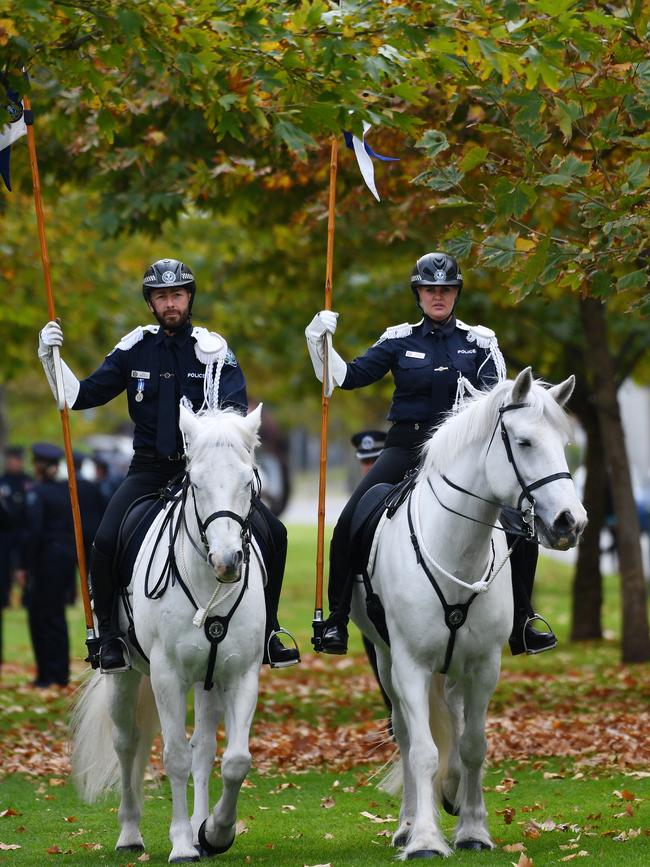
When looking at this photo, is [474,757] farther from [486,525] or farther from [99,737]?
[99,737]

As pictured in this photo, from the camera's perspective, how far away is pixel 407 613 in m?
8.58

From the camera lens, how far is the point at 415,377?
31.1 feet

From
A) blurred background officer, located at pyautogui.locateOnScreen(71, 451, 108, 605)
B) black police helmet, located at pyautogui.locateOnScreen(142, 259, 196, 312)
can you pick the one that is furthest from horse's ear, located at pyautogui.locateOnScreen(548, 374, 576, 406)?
blurred background officer, located at pyautogui.locateOnScreen(71, 451, 108, 605)

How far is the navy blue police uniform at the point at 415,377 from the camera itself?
946cm

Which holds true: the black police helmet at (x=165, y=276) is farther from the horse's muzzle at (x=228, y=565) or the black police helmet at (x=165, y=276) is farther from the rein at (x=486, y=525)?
the horse's muzzle at (x=228, y=565)

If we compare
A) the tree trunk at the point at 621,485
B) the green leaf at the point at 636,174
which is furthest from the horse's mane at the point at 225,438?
the tree trunk at the point at 621,485

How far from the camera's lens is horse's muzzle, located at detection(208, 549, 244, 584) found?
7750mm

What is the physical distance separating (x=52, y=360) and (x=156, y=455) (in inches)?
34.2

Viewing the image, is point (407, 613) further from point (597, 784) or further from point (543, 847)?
point (597, 784)

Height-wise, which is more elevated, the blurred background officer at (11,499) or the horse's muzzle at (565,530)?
the horse's muzzle at (565,530)

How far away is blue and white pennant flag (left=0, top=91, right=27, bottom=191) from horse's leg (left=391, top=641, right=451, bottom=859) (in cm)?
448

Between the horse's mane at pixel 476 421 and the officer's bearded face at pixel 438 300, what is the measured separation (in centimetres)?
76

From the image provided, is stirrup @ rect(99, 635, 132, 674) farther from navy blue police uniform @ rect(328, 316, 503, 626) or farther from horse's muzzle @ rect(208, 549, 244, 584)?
horse's muzzle @ rect(208, 549, 244, 584)

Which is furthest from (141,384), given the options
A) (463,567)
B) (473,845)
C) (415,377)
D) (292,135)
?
(473,845)
